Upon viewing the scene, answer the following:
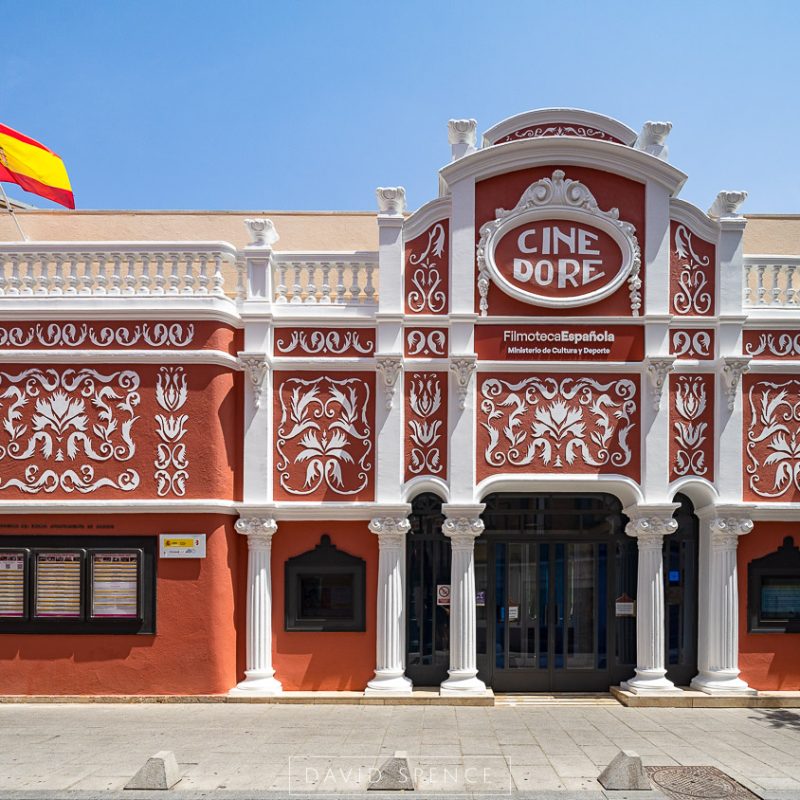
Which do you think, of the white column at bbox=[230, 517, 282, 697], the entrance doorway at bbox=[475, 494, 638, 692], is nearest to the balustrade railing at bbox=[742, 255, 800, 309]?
the entrance doorway at bbox=[475, 494, 638, 692]

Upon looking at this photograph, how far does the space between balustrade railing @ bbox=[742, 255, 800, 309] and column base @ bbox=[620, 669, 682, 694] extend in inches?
220

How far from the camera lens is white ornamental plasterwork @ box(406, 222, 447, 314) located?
13539mm

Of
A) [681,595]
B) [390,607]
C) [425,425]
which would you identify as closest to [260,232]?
[425,425]

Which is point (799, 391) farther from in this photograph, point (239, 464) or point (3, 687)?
point (3, 687)

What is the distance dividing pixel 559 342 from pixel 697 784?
653 cm

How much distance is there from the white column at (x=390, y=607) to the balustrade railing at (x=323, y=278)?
132 inches

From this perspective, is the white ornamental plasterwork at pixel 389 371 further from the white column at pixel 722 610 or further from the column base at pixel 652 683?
the column base at pixel 652 683

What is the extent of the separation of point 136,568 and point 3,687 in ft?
8.01

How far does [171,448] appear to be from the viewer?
13.0m

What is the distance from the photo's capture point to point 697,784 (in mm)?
8750

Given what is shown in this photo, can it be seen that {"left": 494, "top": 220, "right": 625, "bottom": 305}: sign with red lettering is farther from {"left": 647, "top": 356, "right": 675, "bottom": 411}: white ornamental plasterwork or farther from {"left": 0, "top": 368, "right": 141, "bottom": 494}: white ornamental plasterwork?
{"left": 0, "top": 368, "right": 141, "bottom": 494}: white ornamental plasterwork

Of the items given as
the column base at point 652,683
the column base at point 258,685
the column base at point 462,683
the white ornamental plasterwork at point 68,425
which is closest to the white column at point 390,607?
the column base at point 462,683

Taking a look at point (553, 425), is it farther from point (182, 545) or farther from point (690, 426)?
point (182, 545)

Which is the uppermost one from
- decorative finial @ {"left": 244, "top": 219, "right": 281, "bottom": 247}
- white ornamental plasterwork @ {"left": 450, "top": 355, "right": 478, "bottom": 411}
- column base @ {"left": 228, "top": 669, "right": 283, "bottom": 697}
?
decorative finial @ {"left": 244, "top": 219, "right": 281, "bottom": 247}
